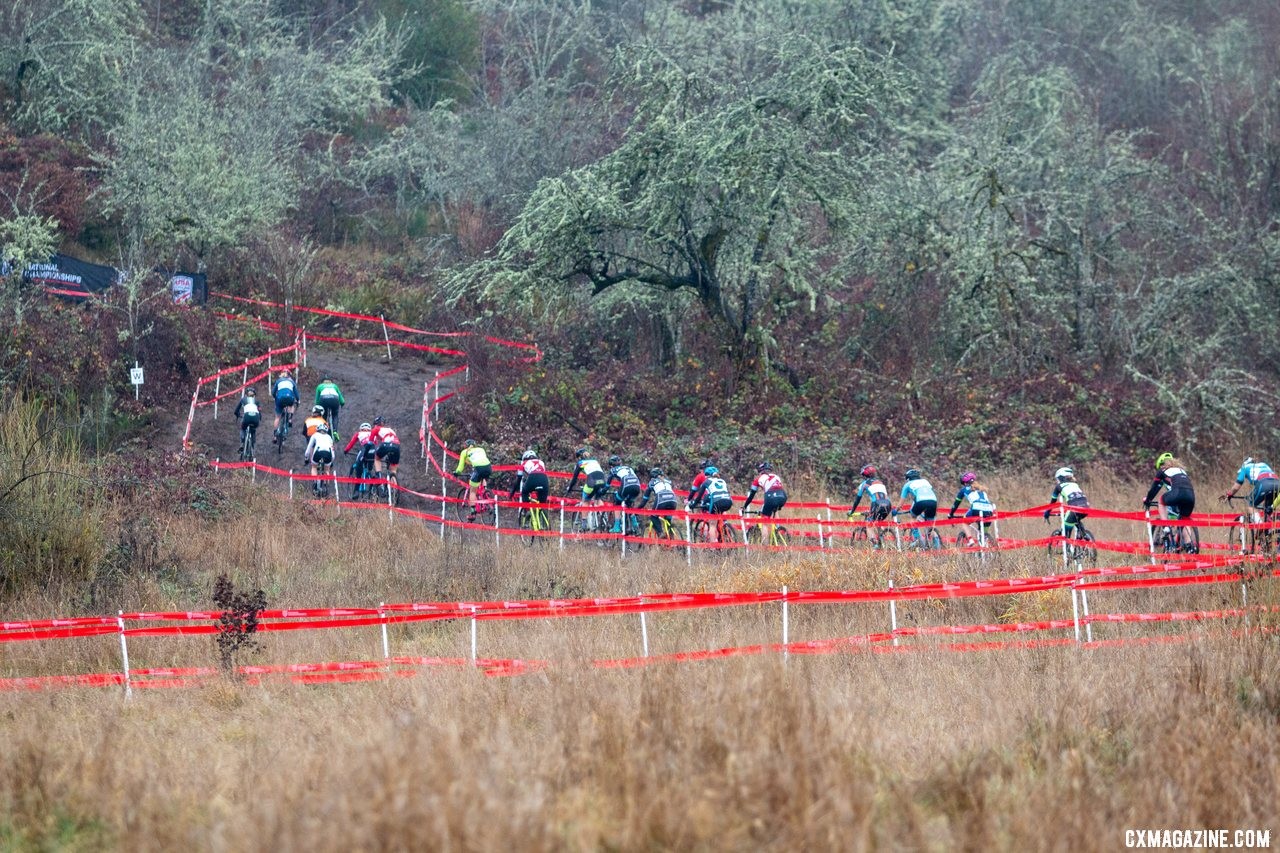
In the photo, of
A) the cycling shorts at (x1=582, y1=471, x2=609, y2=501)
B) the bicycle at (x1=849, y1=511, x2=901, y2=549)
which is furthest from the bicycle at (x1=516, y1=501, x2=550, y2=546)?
the bicycle at (x1=849, y1=511, x2=901, y2=549)

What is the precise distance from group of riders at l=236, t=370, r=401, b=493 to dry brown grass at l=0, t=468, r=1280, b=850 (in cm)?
980

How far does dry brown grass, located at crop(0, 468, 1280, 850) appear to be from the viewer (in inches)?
262

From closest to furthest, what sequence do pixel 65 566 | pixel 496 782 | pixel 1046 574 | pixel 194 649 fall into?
1. pixel 496 782
2. pixel 194 649
3. pixel 1046 574
4. pixel 65 566

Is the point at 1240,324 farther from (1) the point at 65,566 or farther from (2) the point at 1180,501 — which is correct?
(1) the point at 65,566

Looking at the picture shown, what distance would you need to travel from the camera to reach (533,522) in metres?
22.0

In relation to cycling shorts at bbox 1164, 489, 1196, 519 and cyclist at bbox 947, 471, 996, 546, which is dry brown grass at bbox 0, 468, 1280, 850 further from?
cyclist at bbox 947, 471, 996, 546

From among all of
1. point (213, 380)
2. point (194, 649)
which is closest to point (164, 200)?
point (213, 380)

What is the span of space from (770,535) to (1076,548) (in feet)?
14.7

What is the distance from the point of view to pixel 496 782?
A: 6.70 meters

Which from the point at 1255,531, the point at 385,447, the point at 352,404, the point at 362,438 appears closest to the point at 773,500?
the point at 1255,531

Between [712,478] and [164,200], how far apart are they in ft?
68.5

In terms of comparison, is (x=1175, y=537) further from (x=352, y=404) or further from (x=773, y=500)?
(x=352, y=404)

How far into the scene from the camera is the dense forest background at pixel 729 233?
29.7m

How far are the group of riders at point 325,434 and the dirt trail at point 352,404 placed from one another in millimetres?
1008
